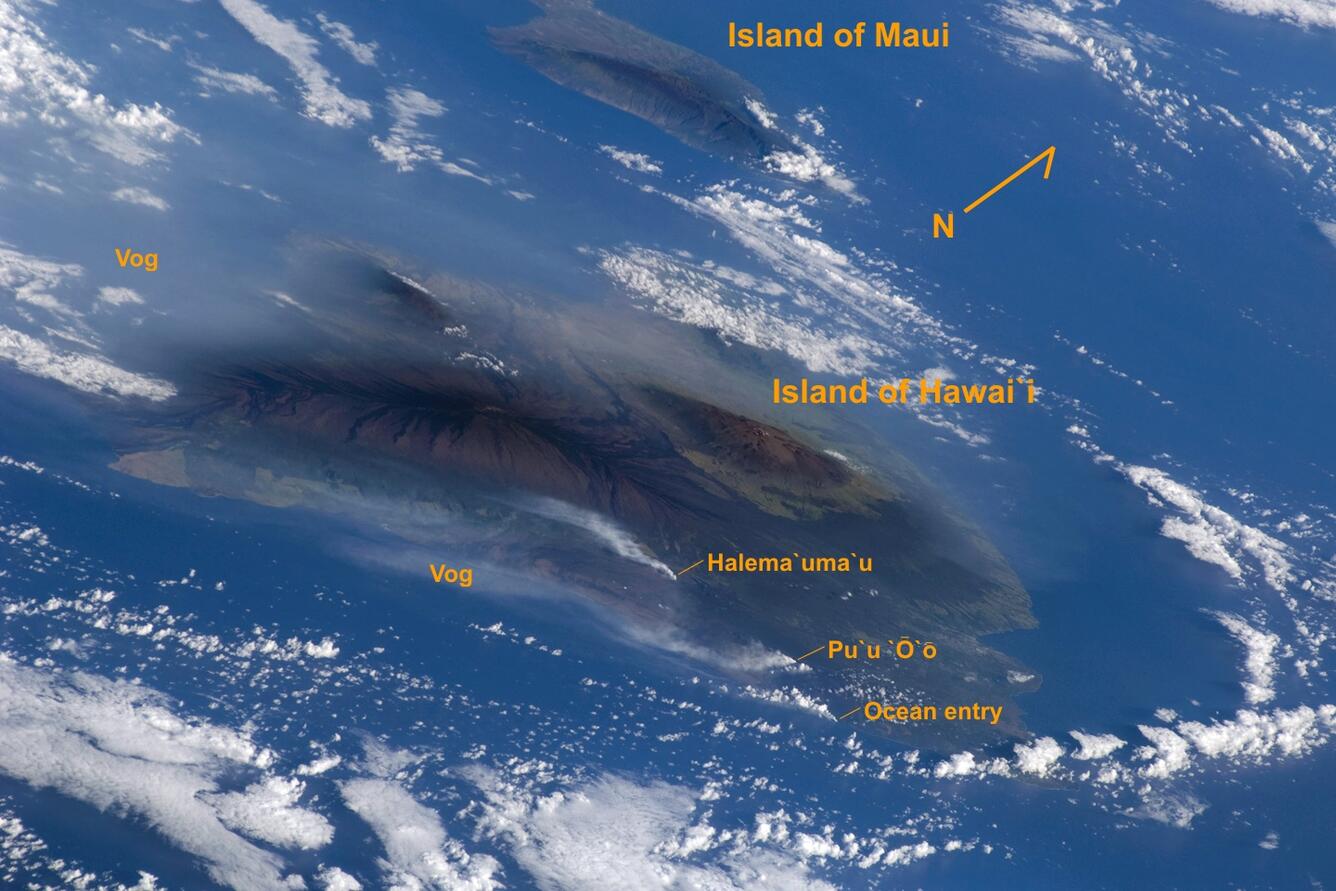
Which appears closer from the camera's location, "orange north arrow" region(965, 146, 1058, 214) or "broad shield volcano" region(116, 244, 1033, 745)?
"broad shield volcano" region(116, 244, 1033, 745)

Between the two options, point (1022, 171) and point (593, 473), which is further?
point (1022, 171)

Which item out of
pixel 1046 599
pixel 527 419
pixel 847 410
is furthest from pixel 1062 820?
pixel 527 419

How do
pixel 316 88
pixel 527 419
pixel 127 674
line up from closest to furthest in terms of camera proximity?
pixel 127 674 → pixel 527 419 → pixel 316 88

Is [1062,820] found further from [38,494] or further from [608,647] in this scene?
[38,494]

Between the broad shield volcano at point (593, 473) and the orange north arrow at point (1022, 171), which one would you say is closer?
the broad shield volcano at point (593, 473)

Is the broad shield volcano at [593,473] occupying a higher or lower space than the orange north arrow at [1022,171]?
lower

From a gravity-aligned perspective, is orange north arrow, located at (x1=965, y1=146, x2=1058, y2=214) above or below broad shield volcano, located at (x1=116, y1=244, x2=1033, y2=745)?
above

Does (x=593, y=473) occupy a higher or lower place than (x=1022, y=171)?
lower

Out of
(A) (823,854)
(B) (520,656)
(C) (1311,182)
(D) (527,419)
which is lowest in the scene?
(A) (823,854)
